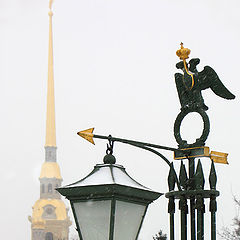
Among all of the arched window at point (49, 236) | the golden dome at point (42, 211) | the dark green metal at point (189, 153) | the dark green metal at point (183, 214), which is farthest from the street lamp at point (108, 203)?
the arched window at point (49, 236)

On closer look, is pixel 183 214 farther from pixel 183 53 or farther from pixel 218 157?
pixel 183 53

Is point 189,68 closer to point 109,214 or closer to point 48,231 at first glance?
point 109,214

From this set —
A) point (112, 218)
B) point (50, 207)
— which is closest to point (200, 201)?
point (112, 218)

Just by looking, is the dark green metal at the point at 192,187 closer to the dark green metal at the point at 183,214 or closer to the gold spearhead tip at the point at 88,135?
the dark green metal at the point at 183,214

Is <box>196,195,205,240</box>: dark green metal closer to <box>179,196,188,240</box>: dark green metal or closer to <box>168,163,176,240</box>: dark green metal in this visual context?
<box>179,196,188,240</box>: dark green metal

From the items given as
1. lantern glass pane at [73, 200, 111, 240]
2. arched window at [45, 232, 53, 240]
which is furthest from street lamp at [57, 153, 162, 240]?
arched window at [45, 232, 53, 240]

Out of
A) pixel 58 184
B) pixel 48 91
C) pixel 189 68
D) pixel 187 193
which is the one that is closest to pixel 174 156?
pixel 187 193

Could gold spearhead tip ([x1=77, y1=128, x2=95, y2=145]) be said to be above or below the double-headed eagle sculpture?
below

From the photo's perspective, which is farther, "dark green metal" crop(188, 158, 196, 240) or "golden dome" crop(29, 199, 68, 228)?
"golden dome" crop(29, 199, 68, 228)

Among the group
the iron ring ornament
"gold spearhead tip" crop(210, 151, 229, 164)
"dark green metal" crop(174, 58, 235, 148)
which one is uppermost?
"dark green metal" crop(174, 58, 235, 148)

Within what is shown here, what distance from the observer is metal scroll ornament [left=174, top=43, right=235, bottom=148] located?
17.2 ft

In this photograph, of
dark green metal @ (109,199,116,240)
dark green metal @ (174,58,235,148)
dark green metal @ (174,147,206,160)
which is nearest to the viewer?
dark green metal @ (109,199,116,240)

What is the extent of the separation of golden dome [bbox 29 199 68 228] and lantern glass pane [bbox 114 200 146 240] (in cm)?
9498

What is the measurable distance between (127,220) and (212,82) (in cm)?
108
